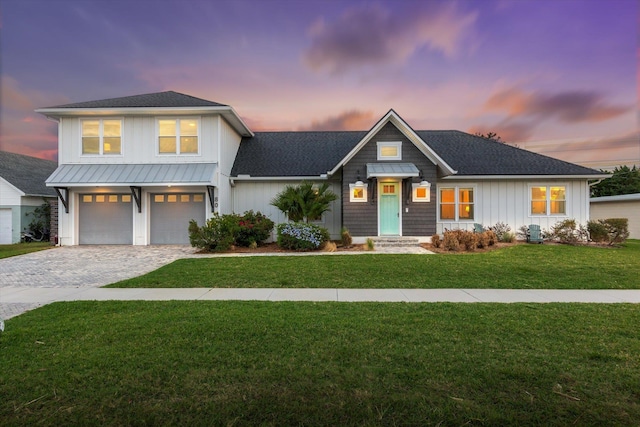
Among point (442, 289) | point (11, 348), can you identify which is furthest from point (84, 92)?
point (442, 289)

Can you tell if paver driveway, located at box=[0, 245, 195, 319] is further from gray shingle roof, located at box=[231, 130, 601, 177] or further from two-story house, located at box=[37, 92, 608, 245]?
gray shingle roof, located at box=[231, 130, 601, 177]

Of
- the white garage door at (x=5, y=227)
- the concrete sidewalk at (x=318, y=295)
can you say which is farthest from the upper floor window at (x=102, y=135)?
the concrete sidewalk at (x=318, y=295)

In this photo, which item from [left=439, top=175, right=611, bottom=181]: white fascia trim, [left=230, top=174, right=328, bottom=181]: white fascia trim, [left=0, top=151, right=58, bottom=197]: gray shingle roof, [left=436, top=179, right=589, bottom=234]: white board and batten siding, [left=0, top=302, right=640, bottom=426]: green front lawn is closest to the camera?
[left=0, top=302, right=640, bottom=426]: green front lawn

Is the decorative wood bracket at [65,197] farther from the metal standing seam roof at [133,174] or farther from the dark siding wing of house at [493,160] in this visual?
the dark siding wing of house at [493,160]

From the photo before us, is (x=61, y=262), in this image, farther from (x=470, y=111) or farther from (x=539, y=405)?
(x=470, y=111)

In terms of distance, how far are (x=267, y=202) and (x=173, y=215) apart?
458 cm

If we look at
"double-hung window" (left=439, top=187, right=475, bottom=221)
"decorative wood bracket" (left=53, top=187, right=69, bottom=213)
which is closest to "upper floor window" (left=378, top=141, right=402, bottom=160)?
"double-hung window" (left=439, top=187, right=475, bottom=221)

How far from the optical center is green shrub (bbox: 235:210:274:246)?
13.4 meters

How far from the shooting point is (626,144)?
1104 inches

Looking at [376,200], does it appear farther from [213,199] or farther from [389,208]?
[213,199]

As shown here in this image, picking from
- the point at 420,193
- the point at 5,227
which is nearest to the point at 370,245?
the point at 420,193

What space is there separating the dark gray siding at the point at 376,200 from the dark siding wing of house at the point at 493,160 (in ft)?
6.14

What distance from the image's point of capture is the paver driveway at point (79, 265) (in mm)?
7695

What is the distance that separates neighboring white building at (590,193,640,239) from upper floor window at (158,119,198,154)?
26.8m
